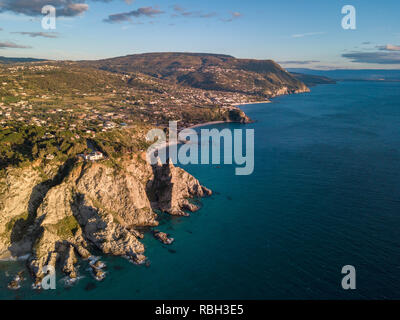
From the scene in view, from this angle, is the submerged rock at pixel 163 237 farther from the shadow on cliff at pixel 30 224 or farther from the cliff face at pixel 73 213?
the shadow on cliff at pixel 30 224

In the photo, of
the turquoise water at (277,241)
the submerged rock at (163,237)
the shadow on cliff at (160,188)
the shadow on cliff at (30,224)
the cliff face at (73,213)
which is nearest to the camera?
the turquoise water at (277,241)

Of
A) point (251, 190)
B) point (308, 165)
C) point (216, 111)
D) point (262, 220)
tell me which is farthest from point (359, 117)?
point (262, 220)

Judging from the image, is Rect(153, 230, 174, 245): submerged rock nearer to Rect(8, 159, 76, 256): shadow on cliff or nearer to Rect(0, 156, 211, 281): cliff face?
Rect(0, 156, 211, 281): cliff face

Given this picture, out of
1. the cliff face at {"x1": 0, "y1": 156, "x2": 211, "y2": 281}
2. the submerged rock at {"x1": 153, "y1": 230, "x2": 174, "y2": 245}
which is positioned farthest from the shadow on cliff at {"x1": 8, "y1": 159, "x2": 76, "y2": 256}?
the submerged rock at {"x1": 153, "y1": 230, "x2": 174, "y2": 245}

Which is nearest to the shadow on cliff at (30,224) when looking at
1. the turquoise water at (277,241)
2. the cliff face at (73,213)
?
the cliff face at (73,213)

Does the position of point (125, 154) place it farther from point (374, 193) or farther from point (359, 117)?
point (359, 117)

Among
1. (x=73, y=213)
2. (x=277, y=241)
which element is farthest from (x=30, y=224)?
(x=277, y=241)

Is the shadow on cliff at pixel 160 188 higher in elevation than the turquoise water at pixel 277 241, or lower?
higher

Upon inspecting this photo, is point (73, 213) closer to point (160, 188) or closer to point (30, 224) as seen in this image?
point (30, 224)
